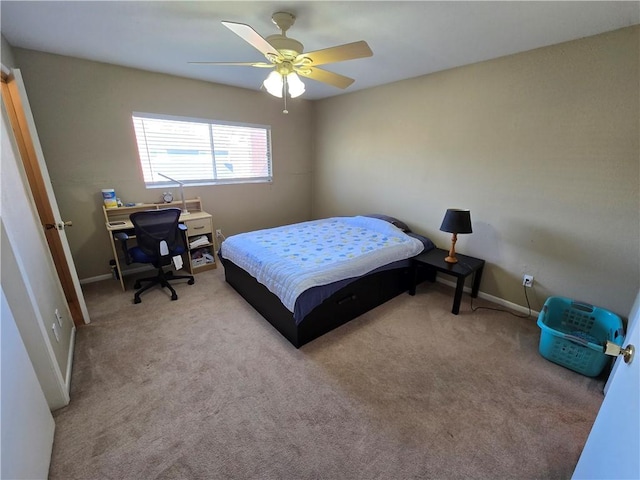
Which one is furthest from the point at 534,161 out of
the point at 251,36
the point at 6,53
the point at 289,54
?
the point at 6,53

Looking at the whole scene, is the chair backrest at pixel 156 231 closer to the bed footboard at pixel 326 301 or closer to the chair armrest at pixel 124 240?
the chair armrest at pixel 124 240

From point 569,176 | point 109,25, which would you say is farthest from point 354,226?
point 109,25

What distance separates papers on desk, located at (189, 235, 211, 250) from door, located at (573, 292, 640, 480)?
3.58 metres

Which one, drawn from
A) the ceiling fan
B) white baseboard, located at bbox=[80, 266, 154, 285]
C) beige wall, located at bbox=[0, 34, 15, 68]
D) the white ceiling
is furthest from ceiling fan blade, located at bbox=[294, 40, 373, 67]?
white baseboard, located at bbox=[80, 266, 154, 285]

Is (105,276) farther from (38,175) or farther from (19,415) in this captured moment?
(19,415)

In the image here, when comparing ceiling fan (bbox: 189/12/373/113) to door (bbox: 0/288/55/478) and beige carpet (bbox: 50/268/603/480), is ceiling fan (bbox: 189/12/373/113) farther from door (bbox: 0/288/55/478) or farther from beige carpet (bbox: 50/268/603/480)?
beige carpet (bbox: 50/268/603/480)

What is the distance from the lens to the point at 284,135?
4.34 m

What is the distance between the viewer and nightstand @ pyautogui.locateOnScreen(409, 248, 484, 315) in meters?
2.54

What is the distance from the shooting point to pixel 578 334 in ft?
6.98

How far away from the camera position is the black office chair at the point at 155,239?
8.55 ft

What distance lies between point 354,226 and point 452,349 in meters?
1.88

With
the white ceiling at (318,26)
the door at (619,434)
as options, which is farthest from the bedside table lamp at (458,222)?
the door at (619,434)

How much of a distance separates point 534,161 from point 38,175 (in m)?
4.28

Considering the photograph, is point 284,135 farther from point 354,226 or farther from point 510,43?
point 510,43
